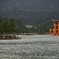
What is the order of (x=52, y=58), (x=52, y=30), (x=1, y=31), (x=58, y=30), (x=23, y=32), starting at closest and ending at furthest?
1. (x=52, y=58)
2. (x=1, y=31)
3. (x=58, y=30)
4. (x=52, y=30)
5. (x=23, y=32)

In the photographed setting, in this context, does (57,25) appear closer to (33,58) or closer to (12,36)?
(12,36)

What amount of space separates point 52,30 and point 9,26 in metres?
63.6

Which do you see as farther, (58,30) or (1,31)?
(58,30)

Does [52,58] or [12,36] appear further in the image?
[12,36]

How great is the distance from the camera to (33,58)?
24.6 meters

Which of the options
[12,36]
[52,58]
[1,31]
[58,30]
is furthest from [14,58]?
[58,30]

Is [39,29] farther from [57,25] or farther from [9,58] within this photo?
[9,58]

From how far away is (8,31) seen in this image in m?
104

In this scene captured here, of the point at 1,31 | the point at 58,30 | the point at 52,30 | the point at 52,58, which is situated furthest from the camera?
the point at 52,30

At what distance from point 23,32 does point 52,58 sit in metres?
169

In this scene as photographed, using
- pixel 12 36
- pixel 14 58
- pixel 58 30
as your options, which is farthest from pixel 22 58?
pixel 58 30

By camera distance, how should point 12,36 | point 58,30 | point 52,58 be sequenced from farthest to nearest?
point 58,30, point 12,36, point 52,58

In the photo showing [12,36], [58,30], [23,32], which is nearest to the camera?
[12,36]

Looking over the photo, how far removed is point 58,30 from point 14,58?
128 metres
